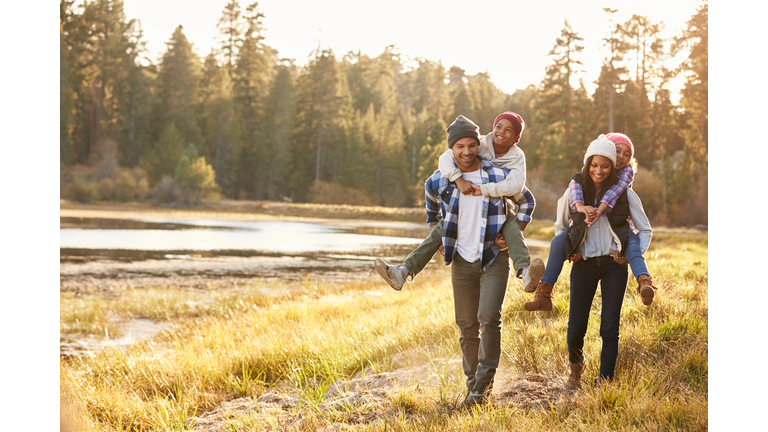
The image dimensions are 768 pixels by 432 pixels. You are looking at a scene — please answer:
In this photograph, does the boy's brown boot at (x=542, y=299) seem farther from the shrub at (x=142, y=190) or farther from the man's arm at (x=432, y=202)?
the shrub at (x=142, y=190)

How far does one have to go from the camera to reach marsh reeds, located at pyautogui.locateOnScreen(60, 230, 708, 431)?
9.97ft

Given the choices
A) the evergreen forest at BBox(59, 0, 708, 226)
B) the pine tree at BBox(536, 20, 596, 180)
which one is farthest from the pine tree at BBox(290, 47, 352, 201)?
the pine tree at BBox(536, 20, 596, 180)

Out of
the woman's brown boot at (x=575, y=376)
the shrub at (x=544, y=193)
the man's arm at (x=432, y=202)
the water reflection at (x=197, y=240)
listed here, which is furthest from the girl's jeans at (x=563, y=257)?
the shrub at (x=544, y=193)

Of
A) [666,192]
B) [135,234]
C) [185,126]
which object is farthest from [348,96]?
[666,192]

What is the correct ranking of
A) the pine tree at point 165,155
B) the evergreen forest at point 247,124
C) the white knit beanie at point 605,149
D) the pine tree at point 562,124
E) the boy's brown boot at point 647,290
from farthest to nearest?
the pine tree at point 165,155
the evergreen forest at point 247,124
the pine tree at point 562,124
the white knit beanie at point 605,149
the boy's brown boot at point 647,290

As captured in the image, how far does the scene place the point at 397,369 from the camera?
4.58 metres

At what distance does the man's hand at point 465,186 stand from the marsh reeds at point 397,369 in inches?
47.9

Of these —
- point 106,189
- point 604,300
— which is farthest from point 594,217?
point 106,189

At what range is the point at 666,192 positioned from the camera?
72.7ft

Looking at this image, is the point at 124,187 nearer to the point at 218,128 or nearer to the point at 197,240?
the point at 218,128

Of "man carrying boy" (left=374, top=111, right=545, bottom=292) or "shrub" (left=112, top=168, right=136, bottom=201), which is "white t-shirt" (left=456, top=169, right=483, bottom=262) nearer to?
"man carrying boy" (left=374, top=111, right=545, bottom=292)

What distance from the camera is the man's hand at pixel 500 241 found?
Answer: 126 inches

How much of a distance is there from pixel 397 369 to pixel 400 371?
0.26 metres
